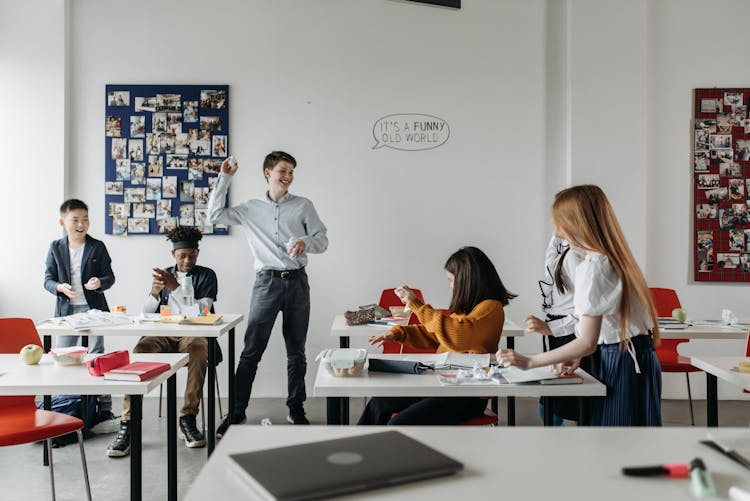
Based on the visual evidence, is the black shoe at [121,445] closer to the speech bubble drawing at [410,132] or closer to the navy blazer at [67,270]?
the navy blazer at [67,270]

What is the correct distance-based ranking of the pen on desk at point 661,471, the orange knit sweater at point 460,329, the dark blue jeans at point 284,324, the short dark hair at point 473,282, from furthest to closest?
the dark blue jeans at point 284,324 < the short dark hair at point 473,282 < the orange knit sweater at point 460,329 < the pen on desk at point 661,471

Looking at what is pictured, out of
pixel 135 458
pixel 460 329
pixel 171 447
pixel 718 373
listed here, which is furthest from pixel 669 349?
pixel 135 458

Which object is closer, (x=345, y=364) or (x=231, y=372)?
(x=345, y=364)

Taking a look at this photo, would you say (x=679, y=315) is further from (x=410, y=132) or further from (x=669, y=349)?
(x=410, y=132)

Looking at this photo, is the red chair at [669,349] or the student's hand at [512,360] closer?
the student's hand at [512,360]

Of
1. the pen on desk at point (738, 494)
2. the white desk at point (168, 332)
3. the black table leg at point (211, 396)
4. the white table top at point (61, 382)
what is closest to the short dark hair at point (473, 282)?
the white table top at point (61, 382)

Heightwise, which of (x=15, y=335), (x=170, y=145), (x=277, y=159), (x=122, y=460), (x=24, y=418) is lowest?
(x=122, y=460)

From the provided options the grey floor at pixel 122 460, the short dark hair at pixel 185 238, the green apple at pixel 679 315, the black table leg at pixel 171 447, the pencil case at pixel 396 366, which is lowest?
the grey floor at pixel 122 460

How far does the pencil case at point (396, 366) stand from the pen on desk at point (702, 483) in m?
1.54

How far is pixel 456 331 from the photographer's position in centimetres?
298

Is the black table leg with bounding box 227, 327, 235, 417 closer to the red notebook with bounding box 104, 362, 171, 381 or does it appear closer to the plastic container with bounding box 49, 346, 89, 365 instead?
the plastic container with bounding box 49, 346, 89, 365

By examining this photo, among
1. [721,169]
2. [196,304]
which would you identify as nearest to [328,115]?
[196,304]

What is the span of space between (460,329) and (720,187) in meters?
3.42

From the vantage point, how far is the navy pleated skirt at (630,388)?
245cm
